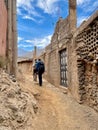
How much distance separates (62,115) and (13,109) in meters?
2.43

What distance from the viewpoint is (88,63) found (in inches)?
344

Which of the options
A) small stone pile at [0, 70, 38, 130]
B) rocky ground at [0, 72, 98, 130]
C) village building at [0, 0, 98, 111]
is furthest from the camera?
village building at [0, 0, 98, 111]

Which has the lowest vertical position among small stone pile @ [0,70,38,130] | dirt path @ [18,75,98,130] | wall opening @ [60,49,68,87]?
dirt path @ [18,75,98,130]

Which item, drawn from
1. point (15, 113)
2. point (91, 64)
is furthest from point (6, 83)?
point (91, 64)

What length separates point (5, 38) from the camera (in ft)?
32.3

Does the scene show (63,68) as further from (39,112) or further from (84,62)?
(39,112)

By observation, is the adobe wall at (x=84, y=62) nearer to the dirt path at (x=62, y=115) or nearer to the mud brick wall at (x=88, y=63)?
the mud brick wall at (x=88, y=63)

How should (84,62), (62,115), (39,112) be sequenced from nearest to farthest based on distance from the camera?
(39,112) < (62,115) < (84,62)

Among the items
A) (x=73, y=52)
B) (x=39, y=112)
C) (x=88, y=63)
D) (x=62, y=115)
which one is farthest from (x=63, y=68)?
(x=39, y=112)

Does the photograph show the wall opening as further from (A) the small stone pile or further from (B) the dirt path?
(A) the small stone pile

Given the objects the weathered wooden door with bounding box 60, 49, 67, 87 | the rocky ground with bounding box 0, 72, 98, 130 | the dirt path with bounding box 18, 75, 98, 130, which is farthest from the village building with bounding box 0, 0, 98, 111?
the rocky ground with bounding box 0, 72, 98, 130

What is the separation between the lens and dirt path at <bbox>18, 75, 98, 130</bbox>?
6.56 meters

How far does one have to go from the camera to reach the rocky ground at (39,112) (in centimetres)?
542

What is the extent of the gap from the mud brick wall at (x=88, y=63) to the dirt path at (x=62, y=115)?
49cm
